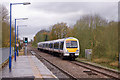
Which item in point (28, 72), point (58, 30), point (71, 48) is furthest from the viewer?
point (58, 30)

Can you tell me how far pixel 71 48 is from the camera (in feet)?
76.5

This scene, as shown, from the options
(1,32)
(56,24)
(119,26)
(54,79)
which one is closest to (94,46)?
(119,26)

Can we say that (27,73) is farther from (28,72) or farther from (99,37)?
(99,37)

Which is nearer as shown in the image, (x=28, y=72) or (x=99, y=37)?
(x=28, y=72)

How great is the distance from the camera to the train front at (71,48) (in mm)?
23061

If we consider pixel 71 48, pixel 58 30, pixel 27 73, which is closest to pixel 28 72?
pixel 27 73

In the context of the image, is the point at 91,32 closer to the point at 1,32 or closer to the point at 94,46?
the point at 94,46

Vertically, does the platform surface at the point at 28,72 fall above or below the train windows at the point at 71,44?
below

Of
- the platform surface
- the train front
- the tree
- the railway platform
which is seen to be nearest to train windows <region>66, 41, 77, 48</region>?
the train front

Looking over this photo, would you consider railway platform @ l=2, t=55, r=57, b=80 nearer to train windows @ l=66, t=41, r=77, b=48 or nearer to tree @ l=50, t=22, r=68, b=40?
train windows @ l=66, t=41, r=77, b=48

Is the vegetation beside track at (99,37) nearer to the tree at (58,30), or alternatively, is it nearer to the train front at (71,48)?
the train front at (71,48)

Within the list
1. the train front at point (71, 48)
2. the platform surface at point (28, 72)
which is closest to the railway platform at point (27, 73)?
the platform surface at point (28, 72)

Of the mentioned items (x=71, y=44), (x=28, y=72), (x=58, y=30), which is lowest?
(x=28, y=72)

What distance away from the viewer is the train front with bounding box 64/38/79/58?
75.7 feet
